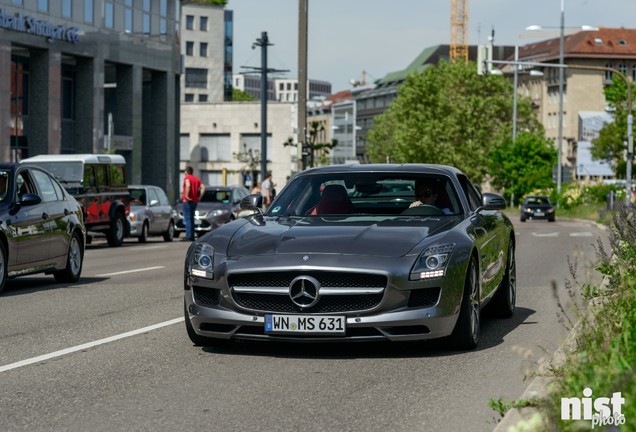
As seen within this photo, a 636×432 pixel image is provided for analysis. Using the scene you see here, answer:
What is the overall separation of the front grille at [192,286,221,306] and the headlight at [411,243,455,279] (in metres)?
1.37

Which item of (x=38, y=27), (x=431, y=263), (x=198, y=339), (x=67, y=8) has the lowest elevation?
(x=198, y=339)

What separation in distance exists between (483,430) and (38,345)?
4803 millimetres

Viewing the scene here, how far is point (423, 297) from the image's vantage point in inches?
384

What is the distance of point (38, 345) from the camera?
10914 mm

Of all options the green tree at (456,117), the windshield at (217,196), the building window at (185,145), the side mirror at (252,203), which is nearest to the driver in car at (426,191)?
the side mirror at (252,203)

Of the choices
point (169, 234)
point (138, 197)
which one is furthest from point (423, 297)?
point (169, 234)

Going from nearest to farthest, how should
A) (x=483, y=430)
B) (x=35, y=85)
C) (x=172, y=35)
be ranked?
(x=483, y=430)
(x=35, y=85)
(x=172, y=35)

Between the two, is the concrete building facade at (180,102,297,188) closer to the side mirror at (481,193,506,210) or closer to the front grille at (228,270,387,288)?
the side mirror at (481,193,506,210)

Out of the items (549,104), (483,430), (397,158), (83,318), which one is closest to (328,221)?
(83,318)

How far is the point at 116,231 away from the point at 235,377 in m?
25.2

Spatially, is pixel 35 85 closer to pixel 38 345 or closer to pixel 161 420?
pixel 38 345

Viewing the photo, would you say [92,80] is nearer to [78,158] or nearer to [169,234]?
[169,234]

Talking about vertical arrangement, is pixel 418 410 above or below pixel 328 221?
below

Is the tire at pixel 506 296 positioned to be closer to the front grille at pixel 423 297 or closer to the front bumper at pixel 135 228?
the front grille at pixel 423 297
